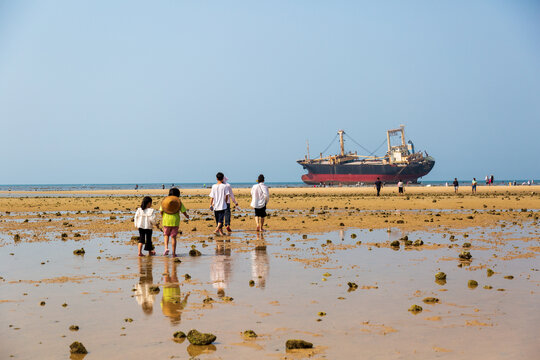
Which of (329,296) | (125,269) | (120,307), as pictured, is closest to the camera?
(120,307)

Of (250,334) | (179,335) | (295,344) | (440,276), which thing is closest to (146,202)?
(440,276)

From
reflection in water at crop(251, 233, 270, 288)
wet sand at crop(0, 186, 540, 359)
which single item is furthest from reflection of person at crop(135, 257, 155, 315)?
reflection in water at crop(251, 233, 270, 288)

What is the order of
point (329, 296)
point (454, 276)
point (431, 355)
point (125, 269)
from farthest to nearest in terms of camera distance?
point (125, 269)
point (454, 276)
point (329, 296)
point (431, 355)

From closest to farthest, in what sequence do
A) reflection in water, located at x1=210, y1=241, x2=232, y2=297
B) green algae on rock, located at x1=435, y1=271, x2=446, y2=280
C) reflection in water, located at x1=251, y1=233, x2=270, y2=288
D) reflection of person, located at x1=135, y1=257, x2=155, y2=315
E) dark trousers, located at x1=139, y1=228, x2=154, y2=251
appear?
reflection of person, located at x1=135, y1=257, x2=155, y2=315, reflection in water, located at x1=210, y1=241, x2=232, y2=297, green algae on rock, located at x1=435, y1=271, x2=446, y2=280, reflection in water, located at x1=251, y1=233, x2=270, y2=288, dark trousers, located at x1=139, y1=228, x2=154, y2=251

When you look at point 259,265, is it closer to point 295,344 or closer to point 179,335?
point 179,335

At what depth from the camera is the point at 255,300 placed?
A: 8.54m

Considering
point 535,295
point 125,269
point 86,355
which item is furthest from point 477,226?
point 86,355

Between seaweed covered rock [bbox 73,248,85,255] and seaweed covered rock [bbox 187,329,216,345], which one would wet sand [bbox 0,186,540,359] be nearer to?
seaweed covered rock [bbox 187,329,216,345]

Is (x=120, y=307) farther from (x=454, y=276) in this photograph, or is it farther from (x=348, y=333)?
(x=454, y=276)

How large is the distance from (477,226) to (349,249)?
28.8ft

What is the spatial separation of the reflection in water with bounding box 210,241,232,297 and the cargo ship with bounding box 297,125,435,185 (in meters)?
105

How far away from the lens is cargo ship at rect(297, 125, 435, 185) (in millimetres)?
117625

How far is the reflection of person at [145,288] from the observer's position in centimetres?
816

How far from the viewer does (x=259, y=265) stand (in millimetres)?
12008
